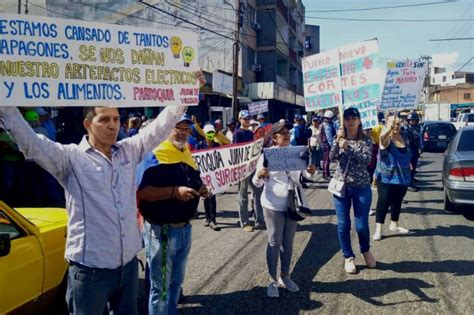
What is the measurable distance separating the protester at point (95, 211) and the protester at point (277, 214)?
2.19 m

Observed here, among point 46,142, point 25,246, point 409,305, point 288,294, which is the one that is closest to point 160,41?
point 46,142

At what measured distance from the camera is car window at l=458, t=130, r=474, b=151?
8.36 metres

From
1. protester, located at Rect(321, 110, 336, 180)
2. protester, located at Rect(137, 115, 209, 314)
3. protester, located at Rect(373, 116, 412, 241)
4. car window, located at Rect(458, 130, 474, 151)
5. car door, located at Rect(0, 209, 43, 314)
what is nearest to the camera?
car door, located at Rect(0, 209, 43, 314)

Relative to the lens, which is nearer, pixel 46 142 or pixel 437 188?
pixel 46 142

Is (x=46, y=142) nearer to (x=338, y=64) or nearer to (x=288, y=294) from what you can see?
(x=288, y=294)

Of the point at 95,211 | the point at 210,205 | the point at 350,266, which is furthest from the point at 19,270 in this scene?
the point at 210,205

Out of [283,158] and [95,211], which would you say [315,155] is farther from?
[95,211]

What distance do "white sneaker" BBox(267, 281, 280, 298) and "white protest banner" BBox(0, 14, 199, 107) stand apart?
7.62ft

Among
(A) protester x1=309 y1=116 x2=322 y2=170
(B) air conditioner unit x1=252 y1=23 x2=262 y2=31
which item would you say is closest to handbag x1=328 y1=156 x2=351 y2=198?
(A) protester x1=309 y1=116 x2=322 y2=170

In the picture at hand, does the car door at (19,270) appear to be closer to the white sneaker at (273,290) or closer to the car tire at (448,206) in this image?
the white sneaker at (273,290)

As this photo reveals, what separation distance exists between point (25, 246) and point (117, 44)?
72.5 inches

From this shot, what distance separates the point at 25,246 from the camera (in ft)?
11.7

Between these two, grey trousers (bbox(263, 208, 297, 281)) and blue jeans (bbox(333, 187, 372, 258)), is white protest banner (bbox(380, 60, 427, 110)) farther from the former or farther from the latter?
grey trousers (bbox(263, 208, 297, 281))

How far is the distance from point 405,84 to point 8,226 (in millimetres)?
7773
